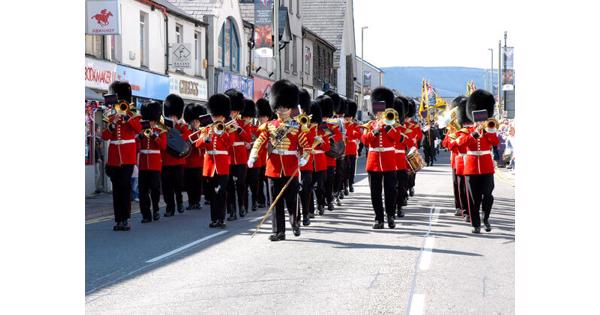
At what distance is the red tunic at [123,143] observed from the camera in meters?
13.6

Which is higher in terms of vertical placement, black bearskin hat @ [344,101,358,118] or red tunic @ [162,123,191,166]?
black bearskin hat @ [344,101,358,118]

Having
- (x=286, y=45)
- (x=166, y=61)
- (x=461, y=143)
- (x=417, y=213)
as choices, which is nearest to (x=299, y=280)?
(x=461, y=143)

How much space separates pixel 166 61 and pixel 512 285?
65.1 ft

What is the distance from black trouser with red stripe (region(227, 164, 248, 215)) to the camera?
15316mm

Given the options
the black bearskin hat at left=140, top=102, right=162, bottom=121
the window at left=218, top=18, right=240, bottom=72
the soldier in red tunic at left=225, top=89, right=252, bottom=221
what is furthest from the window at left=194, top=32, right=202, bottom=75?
the black bearskin hat at left=140, top=102, right=162, bottom=121

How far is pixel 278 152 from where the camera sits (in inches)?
479

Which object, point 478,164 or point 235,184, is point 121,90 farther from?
point 478,164

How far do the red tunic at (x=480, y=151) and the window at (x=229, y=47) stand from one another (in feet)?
69.3

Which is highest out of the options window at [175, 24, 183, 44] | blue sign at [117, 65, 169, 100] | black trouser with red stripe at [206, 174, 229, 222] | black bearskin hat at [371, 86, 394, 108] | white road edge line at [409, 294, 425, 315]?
window at [175, 24, 183, 44]

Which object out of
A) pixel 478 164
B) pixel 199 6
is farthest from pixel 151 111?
pixel 199 6

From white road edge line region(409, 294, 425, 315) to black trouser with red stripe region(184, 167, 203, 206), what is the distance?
32.4 feet

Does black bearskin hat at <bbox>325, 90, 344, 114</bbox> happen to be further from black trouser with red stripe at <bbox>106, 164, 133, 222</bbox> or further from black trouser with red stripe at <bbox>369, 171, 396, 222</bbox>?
black trouser with red stripe at <bbox>106, 164, 133, 222</bbox>

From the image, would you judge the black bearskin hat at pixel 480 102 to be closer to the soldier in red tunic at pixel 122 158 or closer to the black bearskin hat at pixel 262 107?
the black bearskin hat at pixel 262 107

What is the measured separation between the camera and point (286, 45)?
4425cm
